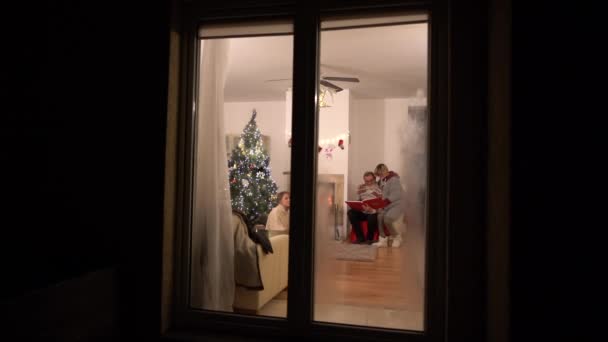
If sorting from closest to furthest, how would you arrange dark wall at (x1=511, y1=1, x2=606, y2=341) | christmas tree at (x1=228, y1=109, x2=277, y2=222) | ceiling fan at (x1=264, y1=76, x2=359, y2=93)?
dark wall at (x1=511, y1=1, x2=606, y2=341) < ceiling fan at (x1=264, y1=76, x2=359, y2=93) < christmas tree at (x1=228, y1=109, x2=277, y2=222)

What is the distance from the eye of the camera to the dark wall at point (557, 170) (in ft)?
→ 4.38

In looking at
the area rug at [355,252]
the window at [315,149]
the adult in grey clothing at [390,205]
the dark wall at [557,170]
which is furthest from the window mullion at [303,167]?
the dark wall at [557,170]

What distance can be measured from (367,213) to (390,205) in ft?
0.43

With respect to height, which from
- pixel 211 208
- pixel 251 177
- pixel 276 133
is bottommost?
pixel 211 208

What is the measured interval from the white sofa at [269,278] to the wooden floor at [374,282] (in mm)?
206

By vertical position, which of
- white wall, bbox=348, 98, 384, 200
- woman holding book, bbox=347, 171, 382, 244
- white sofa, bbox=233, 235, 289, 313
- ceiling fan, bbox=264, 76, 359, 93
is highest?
ceiling fan, bbox=264, 76, 359, 93

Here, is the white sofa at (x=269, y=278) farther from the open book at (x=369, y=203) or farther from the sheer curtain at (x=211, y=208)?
the open book at (x=369, y=203)

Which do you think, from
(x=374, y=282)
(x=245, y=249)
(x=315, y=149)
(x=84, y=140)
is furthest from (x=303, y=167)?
(x=84, y=140)

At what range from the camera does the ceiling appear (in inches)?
77.3

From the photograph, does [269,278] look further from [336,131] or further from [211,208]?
[336,131]

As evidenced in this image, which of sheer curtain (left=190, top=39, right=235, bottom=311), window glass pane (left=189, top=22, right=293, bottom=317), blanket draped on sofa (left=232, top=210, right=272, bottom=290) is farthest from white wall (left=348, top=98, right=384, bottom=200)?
sheer curtain (left=190, top=39, right=235, bottom=311)

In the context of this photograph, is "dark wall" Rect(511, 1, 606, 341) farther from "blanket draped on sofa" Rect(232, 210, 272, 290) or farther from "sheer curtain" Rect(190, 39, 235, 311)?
"sheer curtain" Rect(190, 39, 235, 311)

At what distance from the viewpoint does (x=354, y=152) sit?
2010mm

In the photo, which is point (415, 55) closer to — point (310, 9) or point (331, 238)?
point (310, 9)
